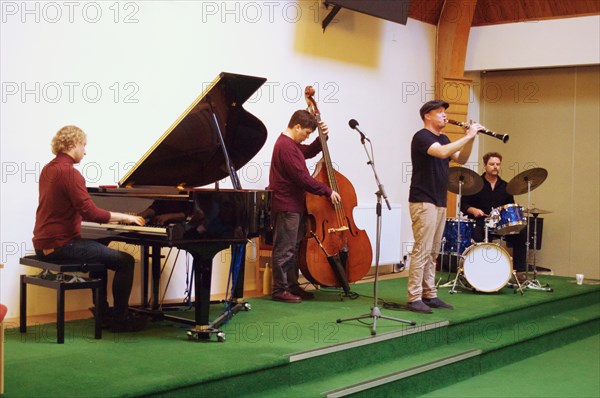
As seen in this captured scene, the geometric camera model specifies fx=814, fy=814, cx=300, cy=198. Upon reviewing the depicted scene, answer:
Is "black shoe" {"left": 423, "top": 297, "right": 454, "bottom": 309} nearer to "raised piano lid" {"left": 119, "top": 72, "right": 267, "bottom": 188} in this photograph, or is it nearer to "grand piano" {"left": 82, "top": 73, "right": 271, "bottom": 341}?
"grand piano" {"left": 82, "top": 73, "right": 271, "bottom": 341}

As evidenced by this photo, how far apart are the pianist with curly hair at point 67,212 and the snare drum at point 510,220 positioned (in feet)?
12.5

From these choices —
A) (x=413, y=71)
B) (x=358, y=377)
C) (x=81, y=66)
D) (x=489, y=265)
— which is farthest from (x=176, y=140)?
(x=413, y=71)

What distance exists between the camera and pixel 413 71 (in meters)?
9.48

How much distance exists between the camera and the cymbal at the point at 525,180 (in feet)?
25.1

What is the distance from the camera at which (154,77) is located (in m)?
6.55

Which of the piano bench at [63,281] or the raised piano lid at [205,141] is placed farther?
the raised piano lid at [205,141]

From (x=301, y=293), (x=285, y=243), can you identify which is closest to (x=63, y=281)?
(x=285, y=243)

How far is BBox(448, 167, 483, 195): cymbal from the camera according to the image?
7.48 metres

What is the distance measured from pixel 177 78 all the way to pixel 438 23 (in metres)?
4.20

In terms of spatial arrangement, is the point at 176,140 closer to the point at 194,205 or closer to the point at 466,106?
the point at 194,205

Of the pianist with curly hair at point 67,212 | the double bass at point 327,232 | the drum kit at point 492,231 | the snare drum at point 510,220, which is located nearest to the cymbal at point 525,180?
the drum kit at point 492,231

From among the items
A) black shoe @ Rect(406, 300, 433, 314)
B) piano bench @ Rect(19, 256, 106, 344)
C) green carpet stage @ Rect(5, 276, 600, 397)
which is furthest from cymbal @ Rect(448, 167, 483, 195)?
piano bench @ Rect(19, 256, 106, 344)

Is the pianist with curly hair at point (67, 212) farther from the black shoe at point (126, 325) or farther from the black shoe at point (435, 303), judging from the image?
the black shoe at point (435, 303)

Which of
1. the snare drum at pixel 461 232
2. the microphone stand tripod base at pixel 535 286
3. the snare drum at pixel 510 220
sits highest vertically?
the snare drum at pixel 510 220
